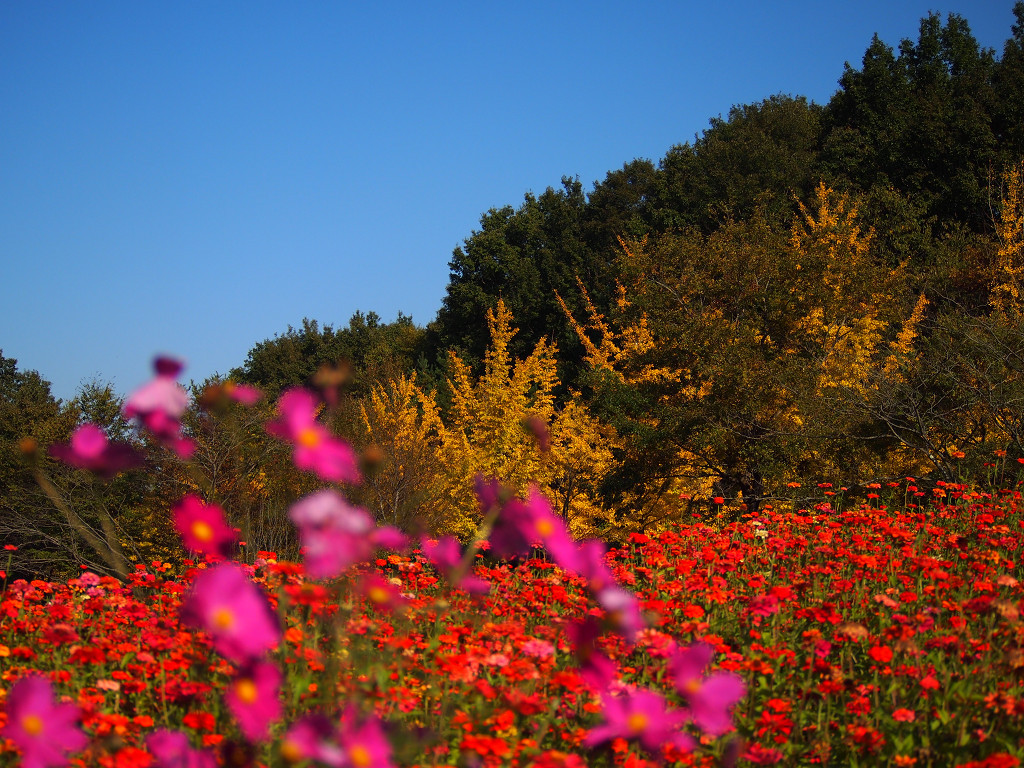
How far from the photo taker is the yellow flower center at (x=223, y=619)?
4.73 feet

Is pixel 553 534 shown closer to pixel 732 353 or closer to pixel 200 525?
pixel 200 525

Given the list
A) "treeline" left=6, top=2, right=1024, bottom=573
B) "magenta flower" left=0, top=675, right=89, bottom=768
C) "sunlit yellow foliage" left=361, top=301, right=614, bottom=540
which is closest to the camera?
"magenta flower" left=0, top=675, right=89, bottom=768

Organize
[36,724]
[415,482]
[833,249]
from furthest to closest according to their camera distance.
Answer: [415,482]
[833,249]
[36,724]

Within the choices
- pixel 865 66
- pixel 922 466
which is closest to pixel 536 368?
pixel 922 466

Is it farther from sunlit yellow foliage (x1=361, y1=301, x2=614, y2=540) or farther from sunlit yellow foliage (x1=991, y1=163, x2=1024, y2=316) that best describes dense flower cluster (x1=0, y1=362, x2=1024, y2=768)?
sunlit yellow foliage (x1=991, y1=163, x2=1024, y2=316)

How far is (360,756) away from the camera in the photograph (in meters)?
1.45

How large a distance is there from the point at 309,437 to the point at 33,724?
2.33 feet

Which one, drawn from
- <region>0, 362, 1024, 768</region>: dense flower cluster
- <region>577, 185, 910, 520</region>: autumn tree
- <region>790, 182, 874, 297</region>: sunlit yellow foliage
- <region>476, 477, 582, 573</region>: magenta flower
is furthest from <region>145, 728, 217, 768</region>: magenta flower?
<region>790, 182, 874, 297</region>: sunlit yellow foliage

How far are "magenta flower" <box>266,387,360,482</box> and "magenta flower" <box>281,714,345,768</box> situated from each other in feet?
1.54

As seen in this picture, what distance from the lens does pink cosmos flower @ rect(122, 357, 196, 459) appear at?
1721 millimetres

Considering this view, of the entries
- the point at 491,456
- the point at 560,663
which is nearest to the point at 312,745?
the point at 560,663

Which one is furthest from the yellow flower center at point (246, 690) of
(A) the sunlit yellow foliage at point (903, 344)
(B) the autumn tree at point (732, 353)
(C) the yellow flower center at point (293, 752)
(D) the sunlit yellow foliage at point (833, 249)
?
(D) the sunlit yellow foliage at point (833, 249)

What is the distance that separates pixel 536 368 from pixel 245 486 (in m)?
7.02

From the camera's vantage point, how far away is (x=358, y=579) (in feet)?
7.36
